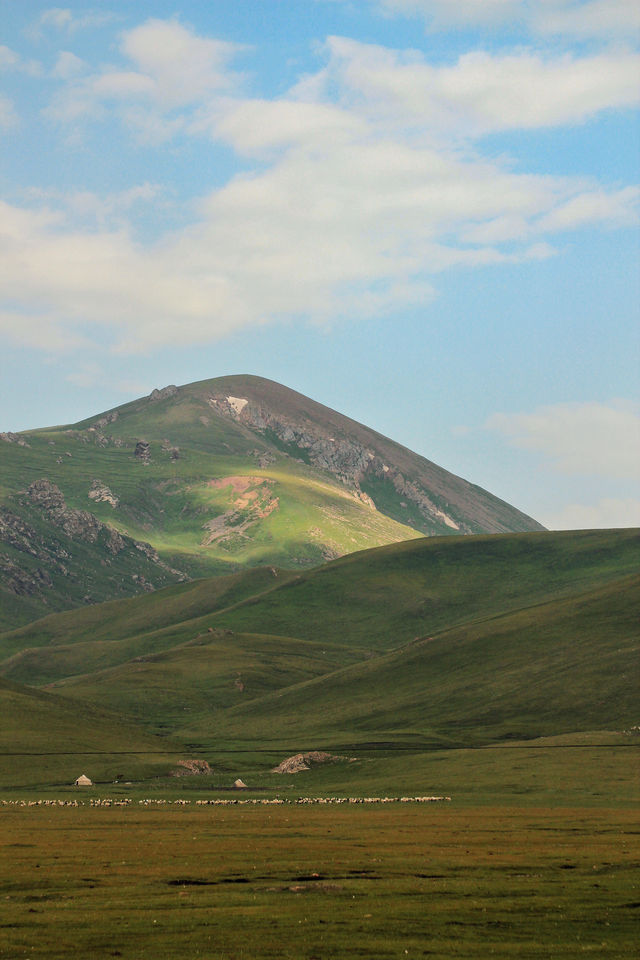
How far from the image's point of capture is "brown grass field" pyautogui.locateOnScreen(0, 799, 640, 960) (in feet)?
130

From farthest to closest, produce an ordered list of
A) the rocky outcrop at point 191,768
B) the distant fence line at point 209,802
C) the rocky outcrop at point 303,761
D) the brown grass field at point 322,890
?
the rocky outcrop at point 303,761 < the rocky outcrop at point 191,768 < the distant fence line at point 209,802 < the brown grass field at point 322,890

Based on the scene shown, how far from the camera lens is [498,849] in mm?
67750

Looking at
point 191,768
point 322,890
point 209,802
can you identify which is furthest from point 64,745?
point 322,890

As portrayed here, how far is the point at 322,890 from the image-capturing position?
167ft

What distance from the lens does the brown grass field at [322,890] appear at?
1563 inches

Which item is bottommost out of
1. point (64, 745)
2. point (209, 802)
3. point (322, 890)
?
point (64, 745)

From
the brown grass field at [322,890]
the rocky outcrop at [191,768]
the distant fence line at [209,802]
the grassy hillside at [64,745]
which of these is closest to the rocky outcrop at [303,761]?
the rocky outcrop at [191,768]

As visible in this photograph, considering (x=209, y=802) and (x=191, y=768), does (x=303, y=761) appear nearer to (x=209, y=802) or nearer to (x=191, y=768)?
(x=191, y=768)

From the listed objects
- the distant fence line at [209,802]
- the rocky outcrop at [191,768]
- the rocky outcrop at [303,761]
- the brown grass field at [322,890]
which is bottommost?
the rocky outcrop at [191,768]

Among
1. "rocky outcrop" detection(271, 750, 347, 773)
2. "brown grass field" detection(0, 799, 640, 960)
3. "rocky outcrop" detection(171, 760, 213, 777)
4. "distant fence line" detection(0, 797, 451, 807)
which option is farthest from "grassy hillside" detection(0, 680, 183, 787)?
"brown grass field" detection(0, 799, 640, 960)

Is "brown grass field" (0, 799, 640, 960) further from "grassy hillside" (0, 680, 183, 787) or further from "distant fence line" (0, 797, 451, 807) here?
"grassy hillside" (0, 680, 183, 787)

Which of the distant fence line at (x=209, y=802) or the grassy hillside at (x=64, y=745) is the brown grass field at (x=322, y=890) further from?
the grassy hillside at (x=64, y=745)

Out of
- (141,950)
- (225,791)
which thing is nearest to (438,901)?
(141,950)

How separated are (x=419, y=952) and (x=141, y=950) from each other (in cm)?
1016
